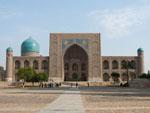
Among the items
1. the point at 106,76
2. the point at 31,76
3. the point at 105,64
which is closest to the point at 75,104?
the point at 31,76

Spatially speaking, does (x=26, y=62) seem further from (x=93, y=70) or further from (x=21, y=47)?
(x=93, y=70)

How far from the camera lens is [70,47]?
7725 cm

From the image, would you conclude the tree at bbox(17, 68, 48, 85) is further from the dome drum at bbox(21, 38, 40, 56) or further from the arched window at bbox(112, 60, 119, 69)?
the arched window at bbox(112, 60, 119, 69)

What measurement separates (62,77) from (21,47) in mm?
15157

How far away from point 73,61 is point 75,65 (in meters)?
1.38

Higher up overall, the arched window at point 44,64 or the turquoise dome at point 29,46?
the turquoise dome at point 29,46

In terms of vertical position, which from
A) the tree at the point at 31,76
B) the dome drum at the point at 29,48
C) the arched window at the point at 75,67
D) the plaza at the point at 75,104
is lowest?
the plaza at the point at 75,104

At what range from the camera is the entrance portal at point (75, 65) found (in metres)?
79.4

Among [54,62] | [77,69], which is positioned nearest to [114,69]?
[77,69]

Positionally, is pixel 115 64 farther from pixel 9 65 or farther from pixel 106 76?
pixel 9 65

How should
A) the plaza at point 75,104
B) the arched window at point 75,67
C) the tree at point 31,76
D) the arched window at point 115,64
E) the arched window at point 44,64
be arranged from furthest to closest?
1. the arched window at point 115,64
2. the arched window at point 75,67
3. the arched window at point 44,64
4. the tree at point 31,76
5. the plaza at point 75,104

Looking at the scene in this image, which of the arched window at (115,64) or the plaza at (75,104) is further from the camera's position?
the arched window at (115,64)

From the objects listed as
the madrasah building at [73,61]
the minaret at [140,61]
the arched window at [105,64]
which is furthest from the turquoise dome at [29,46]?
the minaret at [140,61]

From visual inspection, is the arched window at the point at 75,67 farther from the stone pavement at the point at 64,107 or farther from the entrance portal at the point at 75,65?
the stone pavement at the point at 64,107
